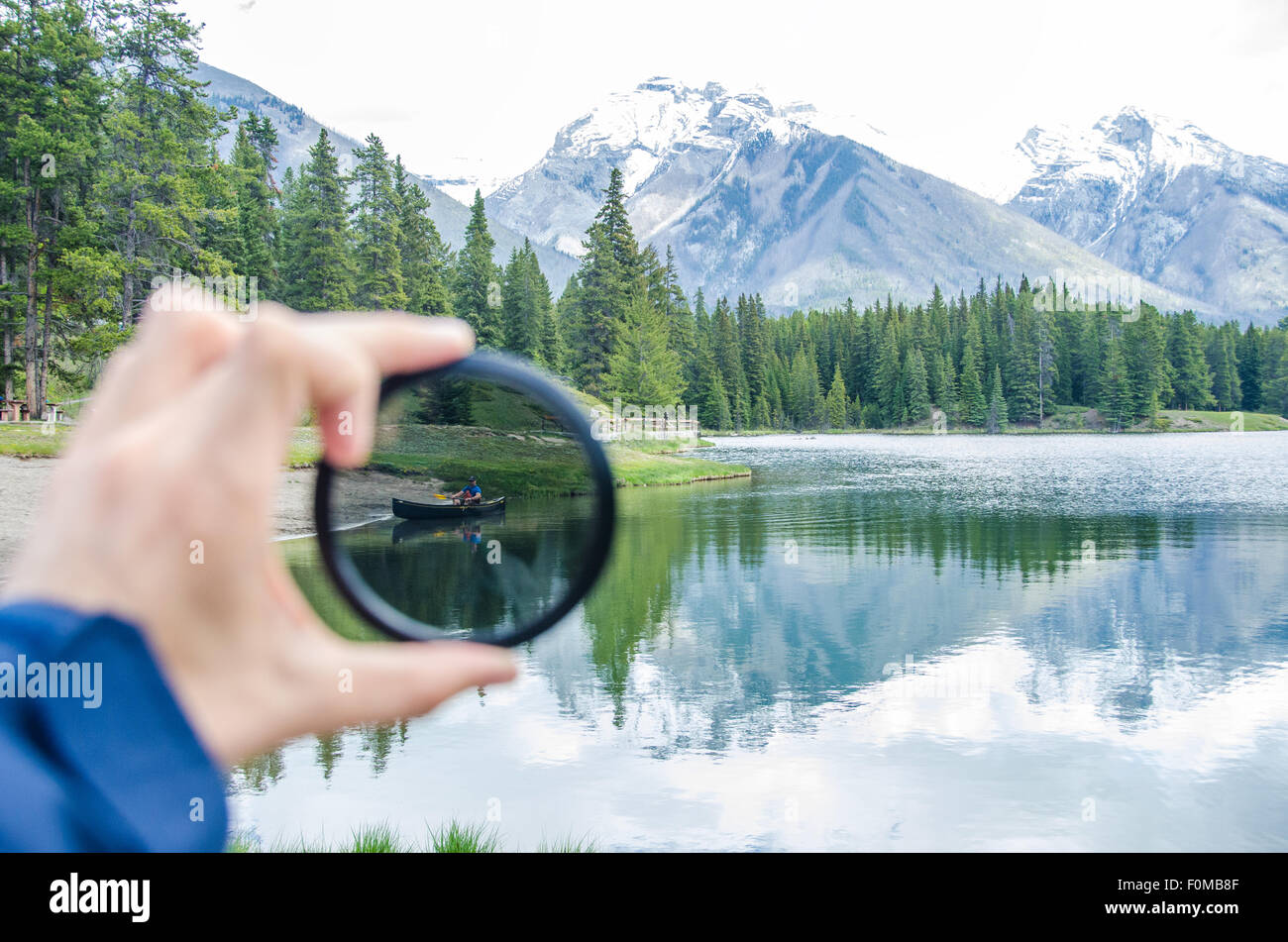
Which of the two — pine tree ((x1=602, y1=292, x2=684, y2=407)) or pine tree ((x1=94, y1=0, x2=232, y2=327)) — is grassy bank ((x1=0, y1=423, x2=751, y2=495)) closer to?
pine tree ((x1=94, y1=0, x2=232, y2=327))

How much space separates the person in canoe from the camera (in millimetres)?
2869

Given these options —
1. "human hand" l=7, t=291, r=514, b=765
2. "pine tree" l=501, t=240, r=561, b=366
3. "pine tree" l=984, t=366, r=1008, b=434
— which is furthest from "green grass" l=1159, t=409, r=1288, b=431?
"human hand" l=7, t=291, r=514, b=765

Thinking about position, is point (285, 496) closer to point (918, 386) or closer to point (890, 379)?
point (918, 386)

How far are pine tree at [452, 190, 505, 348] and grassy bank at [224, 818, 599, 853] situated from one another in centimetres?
5708

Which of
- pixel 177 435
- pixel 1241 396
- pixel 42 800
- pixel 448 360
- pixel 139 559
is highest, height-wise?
pixel 1241 396

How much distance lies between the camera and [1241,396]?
137 metres

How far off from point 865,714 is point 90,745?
1559cm

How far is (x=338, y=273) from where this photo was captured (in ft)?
161

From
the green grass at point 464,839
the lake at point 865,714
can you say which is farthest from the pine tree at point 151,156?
the green grass at point 464,839

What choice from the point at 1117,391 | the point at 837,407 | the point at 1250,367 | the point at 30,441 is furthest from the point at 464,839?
the point at 1250,367
